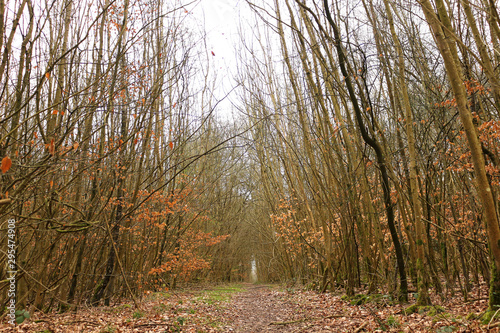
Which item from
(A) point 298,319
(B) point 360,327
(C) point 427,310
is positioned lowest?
(A) point 298,319

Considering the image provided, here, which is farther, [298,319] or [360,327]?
[298,319]

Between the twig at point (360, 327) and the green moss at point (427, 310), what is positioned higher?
the green moss at point (427, 310)

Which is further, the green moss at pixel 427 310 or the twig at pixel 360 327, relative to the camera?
the twig at pixel 360 327

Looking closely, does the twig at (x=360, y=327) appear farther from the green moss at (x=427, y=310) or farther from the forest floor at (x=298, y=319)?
the green moss at (x=427, y=310)

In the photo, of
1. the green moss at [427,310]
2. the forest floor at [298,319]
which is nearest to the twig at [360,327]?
the forest floor at [298,319]

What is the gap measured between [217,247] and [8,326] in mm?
12350

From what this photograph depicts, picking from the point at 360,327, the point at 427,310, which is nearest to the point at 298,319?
the point at 360,327

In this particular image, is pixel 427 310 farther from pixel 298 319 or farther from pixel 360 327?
pixel 298 319

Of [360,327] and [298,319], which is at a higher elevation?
[360,327]

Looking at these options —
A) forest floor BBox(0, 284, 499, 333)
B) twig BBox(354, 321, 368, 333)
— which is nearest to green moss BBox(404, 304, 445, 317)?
forest floor BBox(0, 284, 499, 333)

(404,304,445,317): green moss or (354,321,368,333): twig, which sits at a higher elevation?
(404,304,445,317): green moss

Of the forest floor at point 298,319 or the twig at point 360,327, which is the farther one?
the twig at point 360,327

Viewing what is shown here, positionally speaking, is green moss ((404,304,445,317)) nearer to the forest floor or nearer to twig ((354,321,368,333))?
the forest floor

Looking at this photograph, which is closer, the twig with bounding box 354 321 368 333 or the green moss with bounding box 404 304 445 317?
the green moss with bounding box 404 304 445 317
